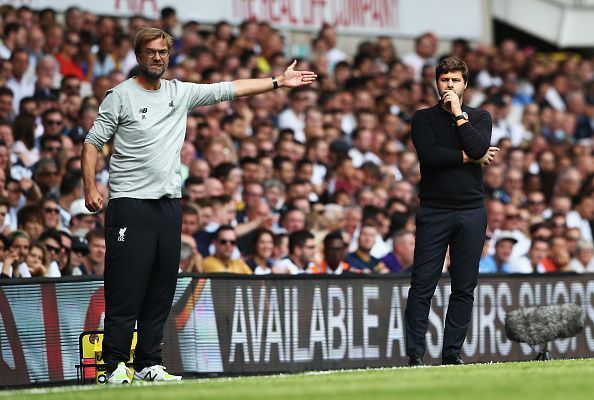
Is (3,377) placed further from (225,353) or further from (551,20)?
(551,20)

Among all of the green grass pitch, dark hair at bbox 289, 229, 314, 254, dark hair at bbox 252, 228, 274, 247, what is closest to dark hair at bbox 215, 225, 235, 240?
dark hair at bbox 252, 228, 274, 247

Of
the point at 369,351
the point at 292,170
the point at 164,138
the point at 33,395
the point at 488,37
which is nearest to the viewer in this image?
the point at 33,395

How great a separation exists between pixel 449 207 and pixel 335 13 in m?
12.5

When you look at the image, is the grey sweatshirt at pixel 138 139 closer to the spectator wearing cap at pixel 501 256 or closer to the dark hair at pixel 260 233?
the dark hair at pixel 260 233

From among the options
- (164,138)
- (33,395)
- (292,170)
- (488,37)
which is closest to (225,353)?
(164,138)

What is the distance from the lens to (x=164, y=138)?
31.9ft

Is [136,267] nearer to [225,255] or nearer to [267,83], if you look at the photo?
[267,83]

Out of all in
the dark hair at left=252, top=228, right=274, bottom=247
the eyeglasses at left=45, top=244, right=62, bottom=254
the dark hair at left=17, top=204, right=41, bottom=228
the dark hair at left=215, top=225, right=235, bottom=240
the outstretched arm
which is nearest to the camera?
the outstretched arm

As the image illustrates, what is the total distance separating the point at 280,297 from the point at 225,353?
716 millimetres

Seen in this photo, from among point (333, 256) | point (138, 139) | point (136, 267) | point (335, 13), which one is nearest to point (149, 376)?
point (136, 267)

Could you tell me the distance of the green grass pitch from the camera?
25.0ft

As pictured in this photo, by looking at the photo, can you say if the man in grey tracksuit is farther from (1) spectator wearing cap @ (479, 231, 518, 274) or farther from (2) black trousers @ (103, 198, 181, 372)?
Result: (1) spectator wearing cap @ (479, 231, 518, 274)

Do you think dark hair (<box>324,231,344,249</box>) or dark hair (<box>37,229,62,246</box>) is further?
dark hair (<box>324,231,344,249</box>)

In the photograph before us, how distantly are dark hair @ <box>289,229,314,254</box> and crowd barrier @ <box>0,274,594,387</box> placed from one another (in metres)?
1.84
